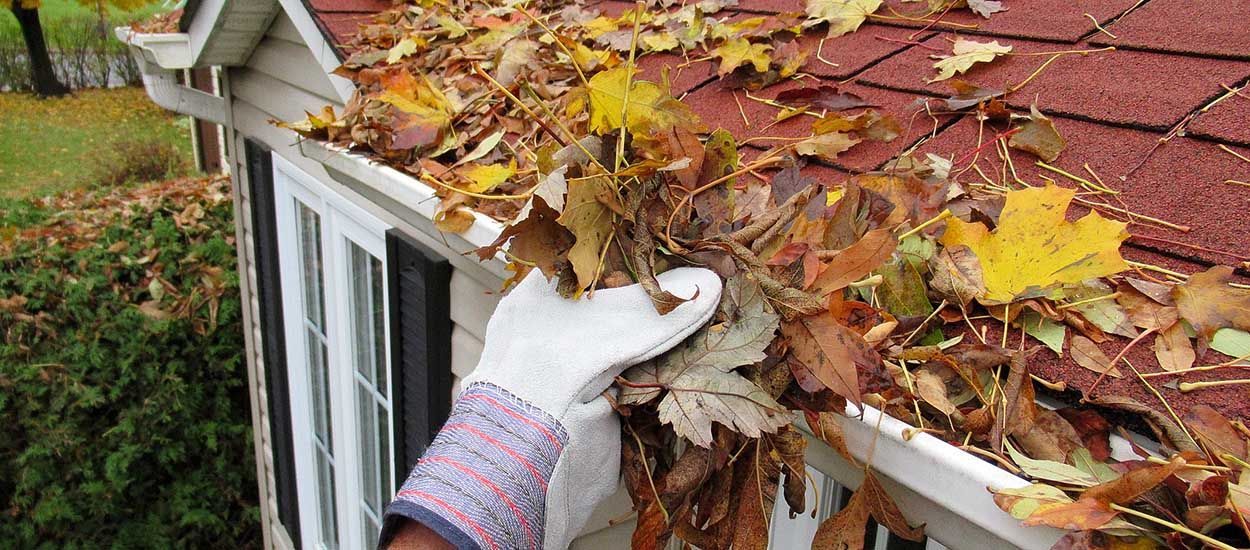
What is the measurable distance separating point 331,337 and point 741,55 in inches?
92.8

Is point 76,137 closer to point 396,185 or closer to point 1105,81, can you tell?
point 396,185

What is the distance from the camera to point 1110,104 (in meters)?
1.48

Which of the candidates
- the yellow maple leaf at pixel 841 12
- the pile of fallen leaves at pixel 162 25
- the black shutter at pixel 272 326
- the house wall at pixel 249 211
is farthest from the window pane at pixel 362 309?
the yellow maple leaf at pixel 841 12

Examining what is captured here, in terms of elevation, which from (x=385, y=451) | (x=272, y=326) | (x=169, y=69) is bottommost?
(x=272, y=326)

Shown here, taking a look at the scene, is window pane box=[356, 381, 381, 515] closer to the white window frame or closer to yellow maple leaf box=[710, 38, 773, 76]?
the white window frame

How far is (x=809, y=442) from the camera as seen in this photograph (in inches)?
47.1

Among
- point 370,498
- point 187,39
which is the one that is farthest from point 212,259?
point 370,498

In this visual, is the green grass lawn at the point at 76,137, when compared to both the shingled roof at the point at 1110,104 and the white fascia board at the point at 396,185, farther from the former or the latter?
the shingled roof at the point at 1110,104

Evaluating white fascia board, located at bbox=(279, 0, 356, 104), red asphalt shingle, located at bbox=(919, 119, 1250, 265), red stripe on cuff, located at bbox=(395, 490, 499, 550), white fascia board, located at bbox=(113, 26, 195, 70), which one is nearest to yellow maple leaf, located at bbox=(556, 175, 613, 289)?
red stripe on cuff, located at bbox=(395, 490, 499, 550)

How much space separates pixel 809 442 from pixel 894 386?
205 millimetres

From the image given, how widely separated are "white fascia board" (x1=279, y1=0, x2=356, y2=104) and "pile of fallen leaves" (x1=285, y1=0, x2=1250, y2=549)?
1.79 metres

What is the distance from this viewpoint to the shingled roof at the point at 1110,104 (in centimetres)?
117

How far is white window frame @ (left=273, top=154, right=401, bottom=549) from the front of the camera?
3.17 metres

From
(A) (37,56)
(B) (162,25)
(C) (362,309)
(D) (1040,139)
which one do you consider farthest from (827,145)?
(A) (37,56)
